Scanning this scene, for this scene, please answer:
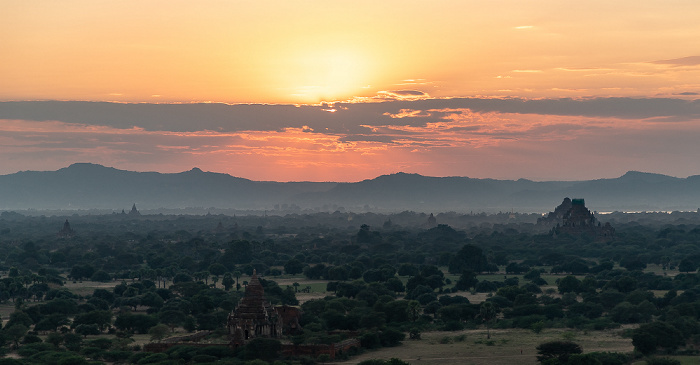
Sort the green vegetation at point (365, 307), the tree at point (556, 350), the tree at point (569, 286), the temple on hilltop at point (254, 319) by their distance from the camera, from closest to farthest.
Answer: the tree at point (556, 350), the green vegetation at point (365, 307), the temple on hilltop at point (254, 319), the tree at point (569, 286)

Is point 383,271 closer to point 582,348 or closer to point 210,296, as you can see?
point 210,296

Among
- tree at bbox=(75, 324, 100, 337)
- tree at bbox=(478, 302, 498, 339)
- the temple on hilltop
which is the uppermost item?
the temple on hilltop

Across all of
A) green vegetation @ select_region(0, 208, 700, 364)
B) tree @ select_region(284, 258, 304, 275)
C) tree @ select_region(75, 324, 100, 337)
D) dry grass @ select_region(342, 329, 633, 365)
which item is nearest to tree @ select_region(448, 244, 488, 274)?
green vegetation @ select_region(0, 208, 700, 364)

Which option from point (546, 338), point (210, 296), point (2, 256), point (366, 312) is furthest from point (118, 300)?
point (2, 256)

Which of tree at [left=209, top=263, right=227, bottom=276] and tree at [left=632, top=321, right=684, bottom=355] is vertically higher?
tree at [left=632, top=321, right=684, bottom=355]

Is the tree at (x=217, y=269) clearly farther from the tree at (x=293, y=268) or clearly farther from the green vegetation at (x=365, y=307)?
the tree at (x=293, y=268)

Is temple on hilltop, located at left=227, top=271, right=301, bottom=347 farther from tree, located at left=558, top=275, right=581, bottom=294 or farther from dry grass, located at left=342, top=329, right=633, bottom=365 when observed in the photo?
tree, located at left=558, top=275, right=581, bottom=294

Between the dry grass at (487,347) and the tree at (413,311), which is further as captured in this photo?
the tree at (413,311)

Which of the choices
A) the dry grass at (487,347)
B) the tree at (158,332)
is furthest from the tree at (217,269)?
the dry grass at (487,347)
